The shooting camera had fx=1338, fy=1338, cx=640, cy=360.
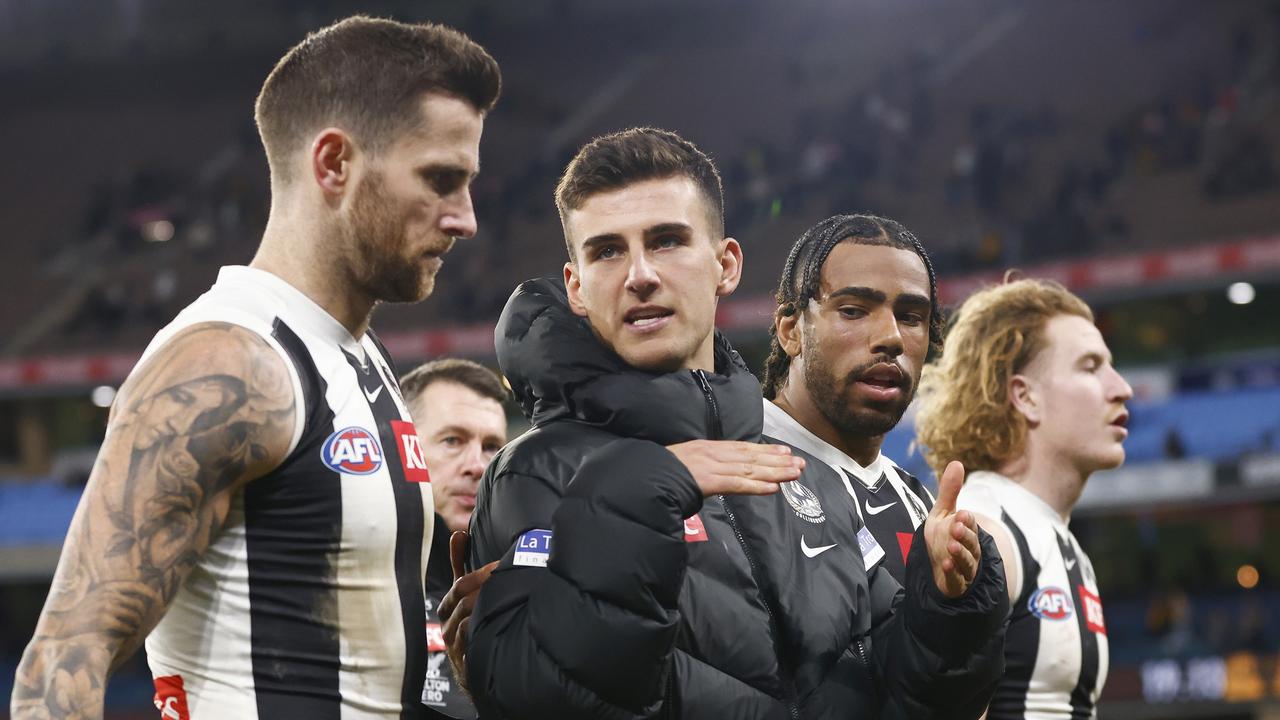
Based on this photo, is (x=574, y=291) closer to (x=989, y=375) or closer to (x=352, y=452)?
(x=352, y=452)

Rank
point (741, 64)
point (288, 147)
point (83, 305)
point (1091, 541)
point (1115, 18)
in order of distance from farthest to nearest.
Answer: point (741, 64), point (1115, 18), point (83, 305), point (1091, 541), point (288, 147)

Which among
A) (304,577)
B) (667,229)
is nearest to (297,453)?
(304,577)

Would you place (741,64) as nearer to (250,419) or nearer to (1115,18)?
(1115,18)

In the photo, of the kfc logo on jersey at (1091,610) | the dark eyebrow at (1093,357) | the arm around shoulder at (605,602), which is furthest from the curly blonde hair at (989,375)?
the arm around shoulder at (605,602)

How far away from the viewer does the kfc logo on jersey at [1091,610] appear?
449cm

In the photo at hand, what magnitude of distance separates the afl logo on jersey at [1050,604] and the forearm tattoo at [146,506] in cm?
277

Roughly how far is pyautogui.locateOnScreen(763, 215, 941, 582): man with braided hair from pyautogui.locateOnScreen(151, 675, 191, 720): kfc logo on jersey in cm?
188

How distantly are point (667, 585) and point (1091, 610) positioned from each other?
2567 millimetres

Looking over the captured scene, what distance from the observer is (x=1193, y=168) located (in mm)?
23781

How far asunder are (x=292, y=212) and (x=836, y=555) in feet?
4.65

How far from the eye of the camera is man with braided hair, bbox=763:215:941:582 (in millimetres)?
3783

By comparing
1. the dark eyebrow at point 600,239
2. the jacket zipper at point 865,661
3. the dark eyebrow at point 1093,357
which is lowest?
the jacket zipper at point 865,661

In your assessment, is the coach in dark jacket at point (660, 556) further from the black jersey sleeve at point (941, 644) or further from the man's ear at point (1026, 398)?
the man's ear at point (1026, 398)

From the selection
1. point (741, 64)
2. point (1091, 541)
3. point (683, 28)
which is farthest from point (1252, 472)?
point (683, 28)
